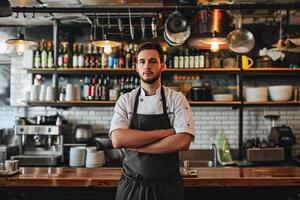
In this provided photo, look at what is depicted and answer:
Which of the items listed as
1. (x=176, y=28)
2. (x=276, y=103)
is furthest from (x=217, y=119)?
(x=176, y=28)

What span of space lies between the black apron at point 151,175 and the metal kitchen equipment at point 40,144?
2.72m

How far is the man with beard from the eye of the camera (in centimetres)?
234

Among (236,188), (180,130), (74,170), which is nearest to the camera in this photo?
(180,130)

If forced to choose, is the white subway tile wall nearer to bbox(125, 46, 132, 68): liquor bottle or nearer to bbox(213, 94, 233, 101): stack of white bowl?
bbox(213, 94, 233, 101): stack of white bowl

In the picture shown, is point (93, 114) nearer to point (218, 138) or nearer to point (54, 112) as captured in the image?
point (54, 112)

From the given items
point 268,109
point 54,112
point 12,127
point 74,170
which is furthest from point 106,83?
point 268,109

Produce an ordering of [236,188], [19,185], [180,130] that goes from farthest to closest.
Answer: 1. [236,188]
2. [19,185]
3. [180,130]

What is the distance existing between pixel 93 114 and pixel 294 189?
331 centimetres

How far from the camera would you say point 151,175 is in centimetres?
234

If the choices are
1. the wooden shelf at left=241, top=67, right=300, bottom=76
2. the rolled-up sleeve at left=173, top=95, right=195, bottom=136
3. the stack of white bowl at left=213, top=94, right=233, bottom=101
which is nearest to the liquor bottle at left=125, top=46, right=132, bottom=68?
the stack of white bowl at left=213, top=94, right=233, bottom=101

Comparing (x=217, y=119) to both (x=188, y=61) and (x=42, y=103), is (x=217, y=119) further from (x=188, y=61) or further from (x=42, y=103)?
(x=42, y=103)

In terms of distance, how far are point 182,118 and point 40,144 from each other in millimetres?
3340

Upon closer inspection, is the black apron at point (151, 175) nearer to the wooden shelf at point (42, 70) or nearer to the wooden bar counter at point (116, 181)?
the wooden bar counter at point (116, 181)

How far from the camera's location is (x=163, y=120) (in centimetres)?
245
